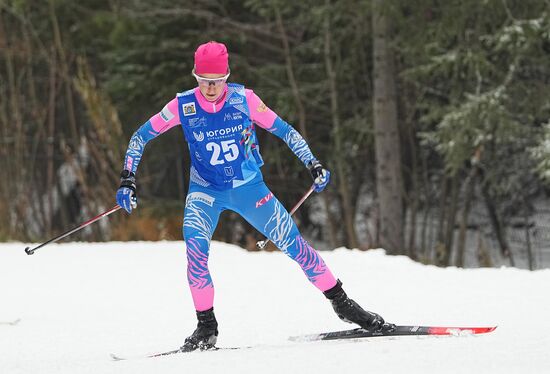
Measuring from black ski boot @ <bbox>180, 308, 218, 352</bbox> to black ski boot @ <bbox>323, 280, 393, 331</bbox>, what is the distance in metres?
0.72

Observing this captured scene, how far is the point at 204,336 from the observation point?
5.70 meters

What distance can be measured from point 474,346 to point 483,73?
636 centimetres

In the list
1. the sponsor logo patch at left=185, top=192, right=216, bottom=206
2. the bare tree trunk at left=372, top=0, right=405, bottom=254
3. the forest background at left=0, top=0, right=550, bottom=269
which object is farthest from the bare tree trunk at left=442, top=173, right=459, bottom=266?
the sponsor logo patch at left=185, top=192, right=216, bottom=206

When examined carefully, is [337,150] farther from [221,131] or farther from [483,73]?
[221,131]

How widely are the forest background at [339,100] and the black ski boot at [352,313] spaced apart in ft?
14.0

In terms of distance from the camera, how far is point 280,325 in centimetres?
702

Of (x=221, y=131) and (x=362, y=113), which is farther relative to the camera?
(x=362, y=113)

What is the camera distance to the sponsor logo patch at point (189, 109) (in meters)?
5.65

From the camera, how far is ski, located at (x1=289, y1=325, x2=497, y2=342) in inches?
221

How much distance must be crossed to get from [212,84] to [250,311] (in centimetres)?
262

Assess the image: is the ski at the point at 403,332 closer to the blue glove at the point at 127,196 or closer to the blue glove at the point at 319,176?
the blue glove at the point at 319,176

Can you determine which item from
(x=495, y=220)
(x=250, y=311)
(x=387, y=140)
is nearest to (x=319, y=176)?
(x=250, y=311)

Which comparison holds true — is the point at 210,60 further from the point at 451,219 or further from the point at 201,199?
the point at 451,219

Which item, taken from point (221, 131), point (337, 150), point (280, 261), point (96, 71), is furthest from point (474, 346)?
point (96, 71)
